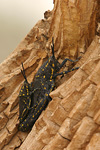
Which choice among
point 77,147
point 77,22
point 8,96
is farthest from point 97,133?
point 8,96

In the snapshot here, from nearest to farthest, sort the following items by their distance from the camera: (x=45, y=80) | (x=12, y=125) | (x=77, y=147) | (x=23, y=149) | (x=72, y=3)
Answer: (x=77, y=147), (x=23, y=149), (x=72, y=3), (x=45, y=80), (x=12, y=125)

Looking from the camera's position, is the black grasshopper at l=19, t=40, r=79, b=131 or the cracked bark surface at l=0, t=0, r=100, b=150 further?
the black grasshopper at l=19, t=40, r=79, b=131

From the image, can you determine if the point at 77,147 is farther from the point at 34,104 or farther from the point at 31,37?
the point at 31,37

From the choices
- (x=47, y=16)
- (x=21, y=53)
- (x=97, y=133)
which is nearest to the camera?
(x=97, y=133)

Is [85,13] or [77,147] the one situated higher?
[85,13]

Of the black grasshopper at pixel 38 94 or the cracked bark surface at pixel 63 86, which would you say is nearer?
the cracked bark surface at pixel 63 86
